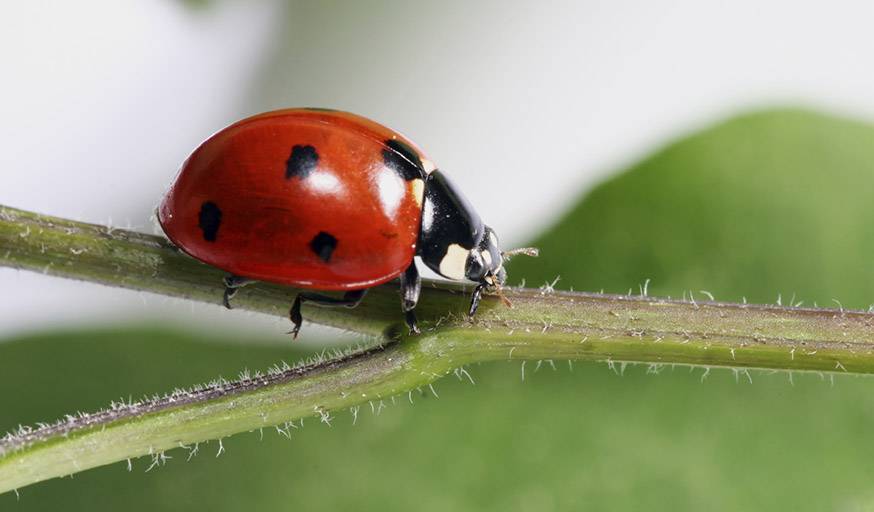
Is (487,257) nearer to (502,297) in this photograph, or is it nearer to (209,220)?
(502,297)

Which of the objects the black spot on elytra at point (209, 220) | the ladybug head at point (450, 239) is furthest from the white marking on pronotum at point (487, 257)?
the black spot on elytra at point (209, 220)

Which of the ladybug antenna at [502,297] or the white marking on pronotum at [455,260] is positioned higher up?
the white marking on pronotum at [455,260]

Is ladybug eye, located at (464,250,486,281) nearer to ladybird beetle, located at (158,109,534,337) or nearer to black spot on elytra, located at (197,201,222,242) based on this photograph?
ladybird beetle, located at (158,109,534,337)

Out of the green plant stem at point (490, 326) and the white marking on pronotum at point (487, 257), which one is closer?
the green plant stem at point (490, 326)

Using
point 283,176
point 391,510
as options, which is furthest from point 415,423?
point 283,176

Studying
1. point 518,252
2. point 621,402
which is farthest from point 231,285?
point 621,402

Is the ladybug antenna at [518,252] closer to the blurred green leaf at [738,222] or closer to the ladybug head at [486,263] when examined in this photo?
the ladybug head at [486,263]

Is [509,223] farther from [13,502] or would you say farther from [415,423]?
[13,502]
